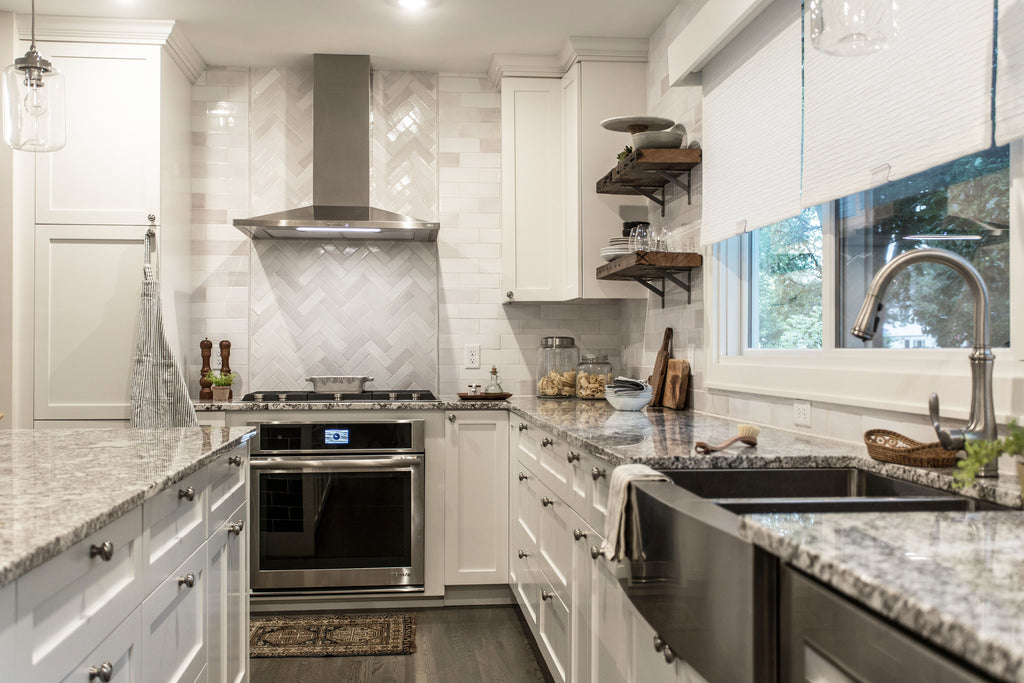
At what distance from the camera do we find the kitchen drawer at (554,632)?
246 cm

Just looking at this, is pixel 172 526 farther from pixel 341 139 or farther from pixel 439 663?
pixel 341 139

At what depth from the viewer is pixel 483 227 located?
438 centimetres

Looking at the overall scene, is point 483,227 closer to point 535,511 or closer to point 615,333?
point 615,333

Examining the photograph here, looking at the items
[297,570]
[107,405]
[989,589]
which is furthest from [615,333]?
[989,589]

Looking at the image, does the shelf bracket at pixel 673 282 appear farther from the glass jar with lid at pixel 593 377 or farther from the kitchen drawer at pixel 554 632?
the kitchen drawer at pixel 554 632

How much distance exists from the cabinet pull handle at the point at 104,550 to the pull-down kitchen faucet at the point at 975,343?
132 cm

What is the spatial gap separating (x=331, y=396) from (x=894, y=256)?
2.69 metres

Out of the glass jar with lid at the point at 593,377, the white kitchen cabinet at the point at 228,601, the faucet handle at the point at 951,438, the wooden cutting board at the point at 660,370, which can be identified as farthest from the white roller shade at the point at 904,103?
the white kitchen cabinet at the point at 228,601

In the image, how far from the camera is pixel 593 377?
3846mm

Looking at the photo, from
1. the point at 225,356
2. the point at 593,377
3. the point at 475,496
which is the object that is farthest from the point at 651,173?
the point at 225,356

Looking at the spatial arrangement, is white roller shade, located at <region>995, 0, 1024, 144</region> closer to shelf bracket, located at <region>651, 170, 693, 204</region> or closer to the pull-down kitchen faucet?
the pull-down kitchen faucet

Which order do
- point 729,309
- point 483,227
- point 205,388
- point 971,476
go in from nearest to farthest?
point 971,476
point 729,309
point 205,388
point 483,227

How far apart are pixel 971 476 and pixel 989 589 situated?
570mm

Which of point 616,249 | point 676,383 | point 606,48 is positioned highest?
point 606,48
